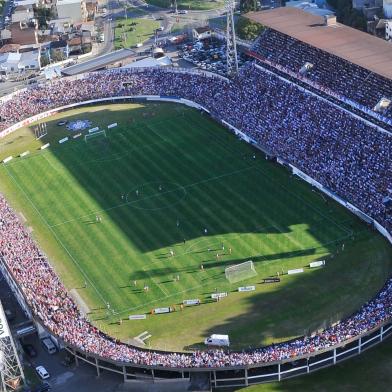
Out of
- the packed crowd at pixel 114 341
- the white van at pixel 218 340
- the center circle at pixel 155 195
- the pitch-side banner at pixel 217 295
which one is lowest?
the center circle at pixel 155 195

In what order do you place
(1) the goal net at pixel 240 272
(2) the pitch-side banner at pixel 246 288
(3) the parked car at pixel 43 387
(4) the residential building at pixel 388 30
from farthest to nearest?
(4) the residential building at pixel 388 30, (1) the goal net at pixel 240 272, (2) the pitch-side banner at pixel 246 288, (3) the parked car at pixel 43 387

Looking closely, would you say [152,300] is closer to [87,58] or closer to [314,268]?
[314,268]

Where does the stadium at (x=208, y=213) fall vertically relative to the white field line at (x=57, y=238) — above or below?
above

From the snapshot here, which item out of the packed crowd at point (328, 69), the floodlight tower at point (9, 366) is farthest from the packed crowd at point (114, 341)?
the packed crowd at point (328, 69)

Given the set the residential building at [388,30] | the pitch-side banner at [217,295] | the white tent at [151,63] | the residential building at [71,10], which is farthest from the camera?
the residential building at [71,10]

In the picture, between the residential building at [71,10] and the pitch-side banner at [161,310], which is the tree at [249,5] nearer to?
the residential building at [71,10]

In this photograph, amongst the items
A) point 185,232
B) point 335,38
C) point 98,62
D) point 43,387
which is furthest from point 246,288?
point 98,62

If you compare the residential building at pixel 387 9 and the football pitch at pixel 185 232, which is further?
the residential building at pixel 387 9

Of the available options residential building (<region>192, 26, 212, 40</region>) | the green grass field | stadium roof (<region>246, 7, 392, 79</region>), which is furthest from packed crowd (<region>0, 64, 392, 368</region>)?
the green grass field

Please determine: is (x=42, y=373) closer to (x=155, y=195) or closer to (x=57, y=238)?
(x=57, y=238)
